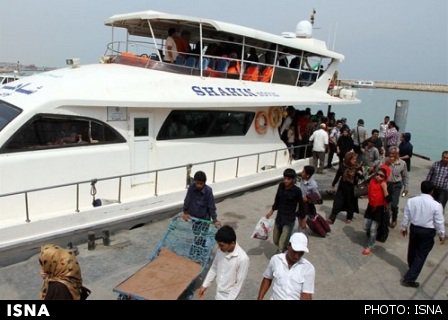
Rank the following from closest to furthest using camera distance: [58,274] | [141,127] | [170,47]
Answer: [58,274] → [141,127] → [170,47]

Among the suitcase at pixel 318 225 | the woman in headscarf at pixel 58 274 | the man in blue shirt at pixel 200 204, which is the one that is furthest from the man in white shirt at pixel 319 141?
the woman in headscarf at pixel 58 274

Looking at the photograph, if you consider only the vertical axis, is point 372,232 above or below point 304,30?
below

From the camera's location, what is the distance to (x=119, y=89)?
21.2 feet

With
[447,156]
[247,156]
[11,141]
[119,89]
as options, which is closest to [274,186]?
[247,156]

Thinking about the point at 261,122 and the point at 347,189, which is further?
the point at 261,122

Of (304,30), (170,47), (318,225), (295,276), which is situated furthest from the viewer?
(304,30)

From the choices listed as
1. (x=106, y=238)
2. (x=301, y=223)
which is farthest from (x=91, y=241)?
(x=301, y=223)

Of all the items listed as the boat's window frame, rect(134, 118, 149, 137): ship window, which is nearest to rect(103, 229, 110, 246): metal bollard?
the boat's window frame

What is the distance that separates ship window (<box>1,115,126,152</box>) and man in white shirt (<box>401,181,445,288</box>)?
450 centimetres

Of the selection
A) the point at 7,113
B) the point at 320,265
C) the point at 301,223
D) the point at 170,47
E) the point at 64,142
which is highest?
the point at 170,47

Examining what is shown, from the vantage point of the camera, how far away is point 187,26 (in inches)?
340

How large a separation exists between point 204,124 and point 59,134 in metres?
2.78

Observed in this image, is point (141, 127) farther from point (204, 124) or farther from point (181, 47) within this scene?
point (181, 47)

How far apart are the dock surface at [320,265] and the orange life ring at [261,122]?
224cm
